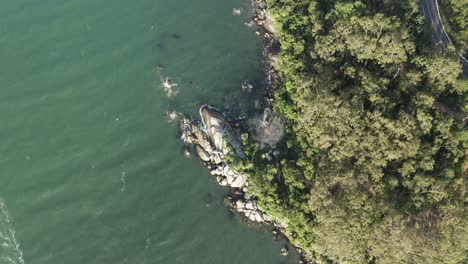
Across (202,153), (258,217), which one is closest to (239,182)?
(258,217)

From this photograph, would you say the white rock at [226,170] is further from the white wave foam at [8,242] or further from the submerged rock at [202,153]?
the white wave foam at [8,242]

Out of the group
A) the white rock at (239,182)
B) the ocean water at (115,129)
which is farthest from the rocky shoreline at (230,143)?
the ocean water at (115,129)

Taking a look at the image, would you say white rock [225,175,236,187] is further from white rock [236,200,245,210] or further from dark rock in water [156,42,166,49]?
dark rock in water [156,42,166,49]

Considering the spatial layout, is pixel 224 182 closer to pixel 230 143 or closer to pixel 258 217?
pixel 230 143

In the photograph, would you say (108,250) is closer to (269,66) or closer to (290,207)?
(290,207)

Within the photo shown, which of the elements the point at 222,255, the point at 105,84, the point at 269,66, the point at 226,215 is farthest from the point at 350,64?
the point at 105,84
